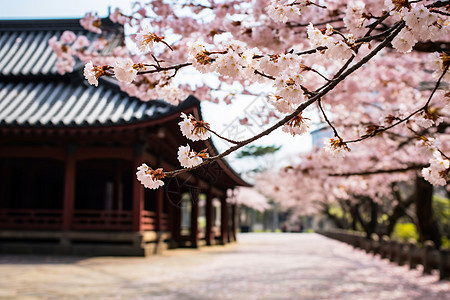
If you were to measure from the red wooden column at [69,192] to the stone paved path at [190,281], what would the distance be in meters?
1.89

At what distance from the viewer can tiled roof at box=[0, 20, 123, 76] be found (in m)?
14.8

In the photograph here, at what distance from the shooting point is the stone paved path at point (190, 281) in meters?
6.29

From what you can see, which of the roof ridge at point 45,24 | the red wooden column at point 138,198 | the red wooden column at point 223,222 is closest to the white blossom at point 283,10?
the red wooden column at point 138,198

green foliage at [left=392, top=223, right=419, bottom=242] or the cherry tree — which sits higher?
the cherry tree

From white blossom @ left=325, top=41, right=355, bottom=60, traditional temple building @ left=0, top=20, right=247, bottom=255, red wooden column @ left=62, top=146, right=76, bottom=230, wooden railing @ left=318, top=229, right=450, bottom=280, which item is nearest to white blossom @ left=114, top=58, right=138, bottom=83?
white blossom @ left=325, top=41, right=355, bottom=60

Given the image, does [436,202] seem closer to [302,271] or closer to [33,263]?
A: [302,271]

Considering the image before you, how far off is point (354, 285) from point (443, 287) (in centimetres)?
190

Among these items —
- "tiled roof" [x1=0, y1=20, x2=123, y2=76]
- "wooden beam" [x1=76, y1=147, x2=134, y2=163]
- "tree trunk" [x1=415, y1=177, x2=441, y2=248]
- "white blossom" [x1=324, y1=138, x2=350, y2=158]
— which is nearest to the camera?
"white blossom" [x1=324, y1=138, x2=350, y2=158]

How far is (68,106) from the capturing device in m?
12.4

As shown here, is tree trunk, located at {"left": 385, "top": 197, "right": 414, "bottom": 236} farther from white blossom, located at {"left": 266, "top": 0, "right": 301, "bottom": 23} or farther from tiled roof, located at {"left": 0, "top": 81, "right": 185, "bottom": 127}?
white blossom, located at {"left": 266, "top": 0, "right": 301, "bottom": 23}

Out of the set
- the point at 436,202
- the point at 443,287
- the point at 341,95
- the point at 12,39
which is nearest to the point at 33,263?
the point at 341,95

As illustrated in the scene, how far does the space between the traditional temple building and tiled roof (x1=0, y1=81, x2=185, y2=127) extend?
0.10 ft

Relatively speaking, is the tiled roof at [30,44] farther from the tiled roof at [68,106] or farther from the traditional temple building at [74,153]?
the tiled roof at [68,106]

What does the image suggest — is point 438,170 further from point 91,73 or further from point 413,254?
point 413,254
